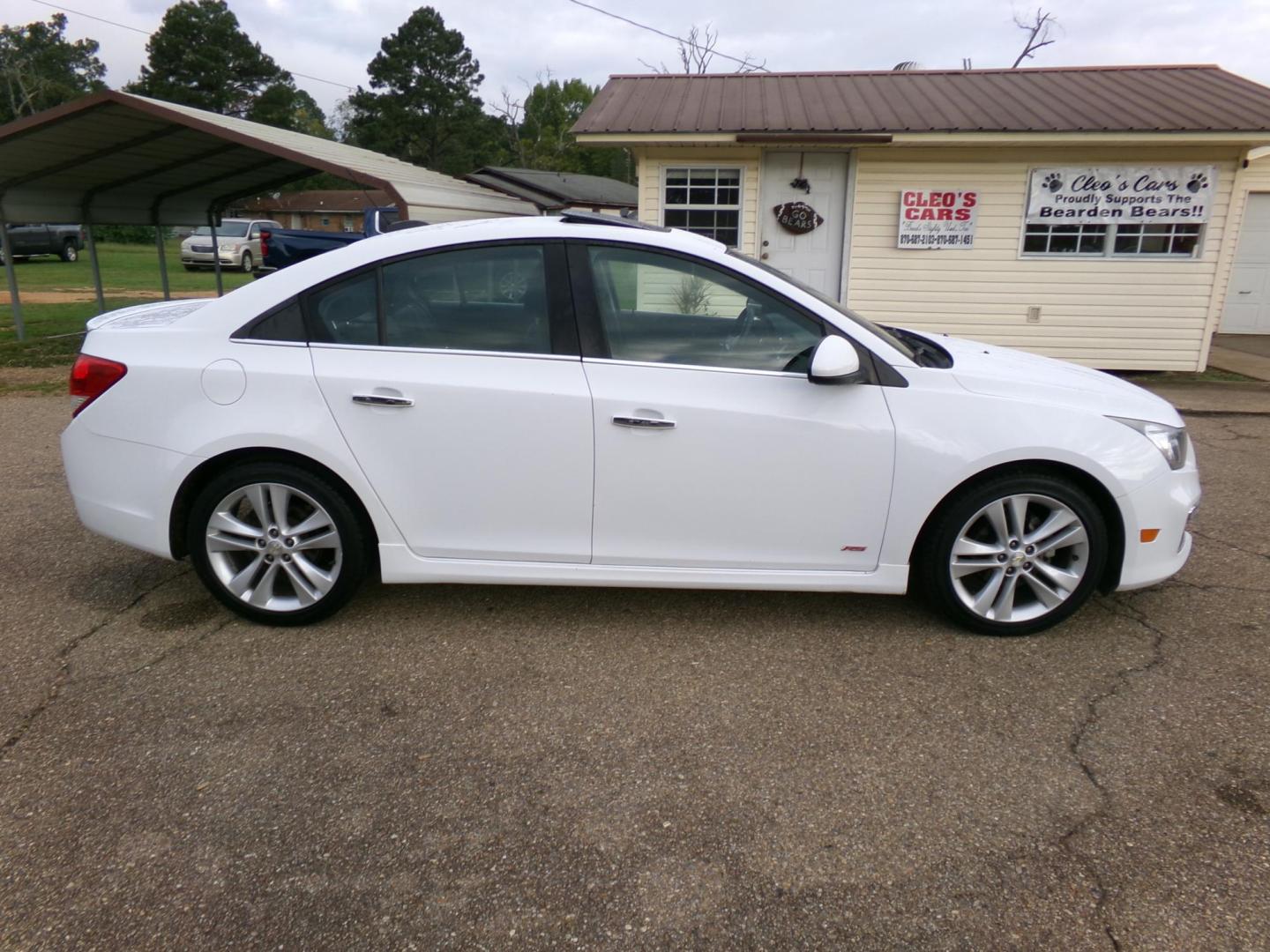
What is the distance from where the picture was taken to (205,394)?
348cm

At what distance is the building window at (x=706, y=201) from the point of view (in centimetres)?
1025

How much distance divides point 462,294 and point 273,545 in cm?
125

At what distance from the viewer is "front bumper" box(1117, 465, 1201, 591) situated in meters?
3.49

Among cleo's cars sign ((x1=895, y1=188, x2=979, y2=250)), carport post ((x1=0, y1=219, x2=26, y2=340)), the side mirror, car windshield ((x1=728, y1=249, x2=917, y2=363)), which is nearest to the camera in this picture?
the side mirror

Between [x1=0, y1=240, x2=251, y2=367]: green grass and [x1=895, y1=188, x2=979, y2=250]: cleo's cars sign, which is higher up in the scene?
[x1=895, y1=188, x2=979, y2=250]: cleo's cars sign

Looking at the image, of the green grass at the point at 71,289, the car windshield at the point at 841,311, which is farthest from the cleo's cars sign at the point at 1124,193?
the green grass at the point at 71,289

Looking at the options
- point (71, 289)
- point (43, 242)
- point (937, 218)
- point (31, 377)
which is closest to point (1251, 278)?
point (937, 218)

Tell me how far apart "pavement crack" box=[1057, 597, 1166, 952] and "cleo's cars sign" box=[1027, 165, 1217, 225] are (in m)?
A: 7.43

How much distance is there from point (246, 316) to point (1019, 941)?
3.30 m

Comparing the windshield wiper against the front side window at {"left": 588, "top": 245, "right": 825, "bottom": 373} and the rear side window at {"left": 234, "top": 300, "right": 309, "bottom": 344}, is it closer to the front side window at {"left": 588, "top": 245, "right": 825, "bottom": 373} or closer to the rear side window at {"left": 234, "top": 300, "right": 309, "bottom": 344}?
the front side window at {"left": 588, "top": 245, "right": 825, "bottom": 373}

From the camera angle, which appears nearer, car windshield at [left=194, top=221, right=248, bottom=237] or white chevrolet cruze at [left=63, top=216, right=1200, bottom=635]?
white chevrolet cruze at [left=63, top=216, right=1200, bottom=635]

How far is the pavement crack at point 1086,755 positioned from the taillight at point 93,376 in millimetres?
3685

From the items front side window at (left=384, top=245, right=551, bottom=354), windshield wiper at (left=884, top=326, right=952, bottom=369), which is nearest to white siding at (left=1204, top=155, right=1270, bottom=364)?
windshield wiper at (left=884, top=326, right=952, bottom=369)

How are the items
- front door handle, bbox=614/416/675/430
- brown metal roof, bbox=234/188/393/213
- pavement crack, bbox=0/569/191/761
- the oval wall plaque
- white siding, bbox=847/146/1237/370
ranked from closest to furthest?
pavement crack, bbox=0/569/191/761 → front door handle, bbox=614/416/675/430 → white siding, bbox=847/146/1237/370 → the oval wall plaque → brown metal roof, bbox=234/188/393/213
